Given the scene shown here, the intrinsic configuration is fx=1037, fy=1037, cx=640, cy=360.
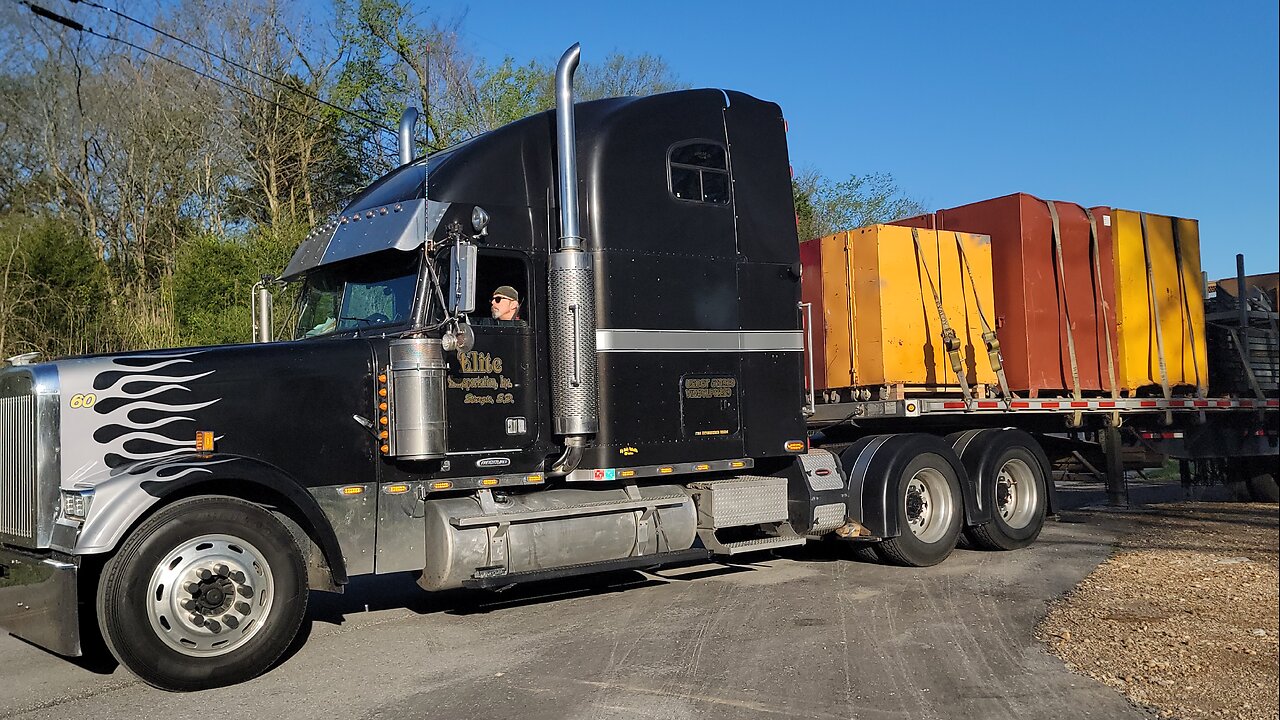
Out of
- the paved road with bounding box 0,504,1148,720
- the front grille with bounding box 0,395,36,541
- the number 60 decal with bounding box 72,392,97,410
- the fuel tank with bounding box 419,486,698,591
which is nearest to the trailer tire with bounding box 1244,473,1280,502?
the paved road with bounding box 0,504,1148,720

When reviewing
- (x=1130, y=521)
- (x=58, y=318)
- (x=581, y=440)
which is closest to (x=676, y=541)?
(x=581, y=440)

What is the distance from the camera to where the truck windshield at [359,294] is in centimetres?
734

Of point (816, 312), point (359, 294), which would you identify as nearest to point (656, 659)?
point (359, 294)

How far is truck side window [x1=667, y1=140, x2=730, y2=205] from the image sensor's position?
333 inches

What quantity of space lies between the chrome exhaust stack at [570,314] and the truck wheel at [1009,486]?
4.93 metres

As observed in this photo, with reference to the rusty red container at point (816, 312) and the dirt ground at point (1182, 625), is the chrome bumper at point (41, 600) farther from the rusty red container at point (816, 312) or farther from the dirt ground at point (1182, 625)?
the rusty red container at point (816, 312)

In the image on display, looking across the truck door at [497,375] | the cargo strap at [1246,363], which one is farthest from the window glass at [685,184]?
the cargo strap at [1246,363]

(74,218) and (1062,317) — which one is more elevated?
(74,218)

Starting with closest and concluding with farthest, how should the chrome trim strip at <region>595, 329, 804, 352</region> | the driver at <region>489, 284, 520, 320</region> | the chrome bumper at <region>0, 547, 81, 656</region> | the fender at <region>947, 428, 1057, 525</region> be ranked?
the chrome bumper at <region>0, 547, 81, 656</region>, the driver at <region>489, 284, 520, 320</region>, the chrome trim strip at <region>595, 329, 804, 352</region>, the fender at <region>947, 428, 1057, 525</region>

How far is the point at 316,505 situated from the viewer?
6.57 metres

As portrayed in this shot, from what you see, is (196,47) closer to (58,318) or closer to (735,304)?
(58,318)

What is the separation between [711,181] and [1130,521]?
792 centimetres

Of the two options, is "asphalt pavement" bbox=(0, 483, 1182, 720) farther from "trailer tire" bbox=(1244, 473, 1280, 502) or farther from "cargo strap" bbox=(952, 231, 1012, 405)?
"trailer tire" bbox=(1244, 473, 1280, 502)

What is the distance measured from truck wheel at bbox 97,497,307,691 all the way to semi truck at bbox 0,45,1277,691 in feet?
0.04
